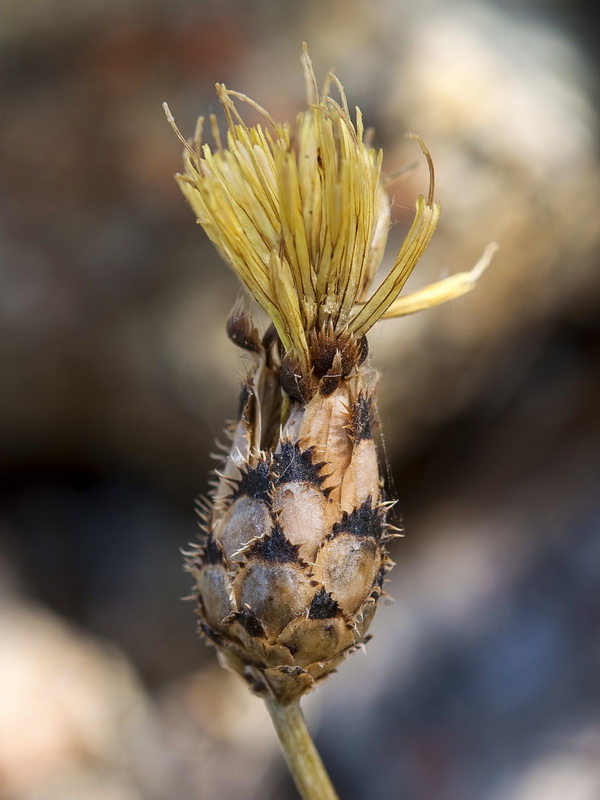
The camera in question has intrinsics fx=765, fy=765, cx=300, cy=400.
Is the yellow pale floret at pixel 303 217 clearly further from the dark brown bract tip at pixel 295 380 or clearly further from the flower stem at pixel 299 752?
the flower stem at pixel 299 752

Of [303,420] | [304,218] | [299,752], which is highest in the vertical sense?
[304,218]

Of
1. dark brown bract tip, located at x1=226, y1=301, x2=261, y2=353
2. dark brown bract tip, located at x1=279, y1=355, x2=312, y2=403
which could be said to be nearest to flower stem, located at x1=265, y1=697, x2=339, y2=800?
dark brown bract tip, located at x1=279, y1=355, x2=312, y2=403

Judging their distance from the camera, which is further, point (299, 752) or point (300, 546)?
point (299, 752)

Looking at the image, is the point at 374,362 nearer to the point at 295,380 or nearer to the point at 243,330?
the point at 243,330

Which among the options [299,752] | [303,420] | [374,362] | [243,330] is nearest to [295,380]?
[303,420]

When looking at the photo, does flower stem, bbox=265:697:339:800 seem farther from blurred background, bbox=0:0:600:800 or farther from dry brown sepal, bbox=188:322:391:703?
blurred background, bbox=0:0:600:800
